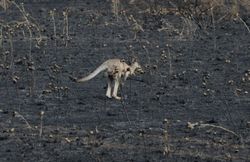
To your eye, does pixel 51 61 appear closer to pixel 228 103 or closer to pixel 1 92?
pixel 1 92

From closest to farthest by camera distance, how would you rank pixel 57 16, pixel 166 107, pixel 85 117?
pixel 85 117, pixel 166 107, pixel 57 16

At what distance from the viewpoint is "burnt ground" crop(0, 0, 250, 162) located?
23.6 feet

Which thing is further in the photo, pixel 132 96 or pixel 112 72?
pixel 132 96

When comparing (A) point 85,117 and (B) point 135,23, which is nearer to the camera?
(A) point 85,117

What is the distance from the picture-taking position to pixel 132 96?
976cm

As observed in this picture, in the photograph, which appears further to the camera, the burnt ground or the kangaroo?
the kangaroo

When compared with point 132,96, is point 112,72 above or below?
above

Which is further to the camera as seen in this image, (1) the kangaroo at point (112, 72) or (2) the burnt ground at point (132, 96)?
(1) the kangaroo at point (112, 72)

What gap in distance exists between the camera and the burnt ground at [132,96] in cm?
718

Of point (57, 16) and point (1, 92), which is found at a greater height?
point (57, 16)

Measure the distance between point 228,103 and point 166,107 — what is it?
81 centimetres

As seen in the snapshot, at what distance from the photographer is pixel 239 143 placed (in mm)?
7352

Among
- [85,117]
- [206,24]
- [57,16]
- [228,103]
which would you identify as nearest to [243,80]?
[228,103]

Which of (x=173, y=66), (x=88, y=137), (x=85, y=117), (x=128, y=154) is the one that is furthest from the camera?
(x=173, y=66)
